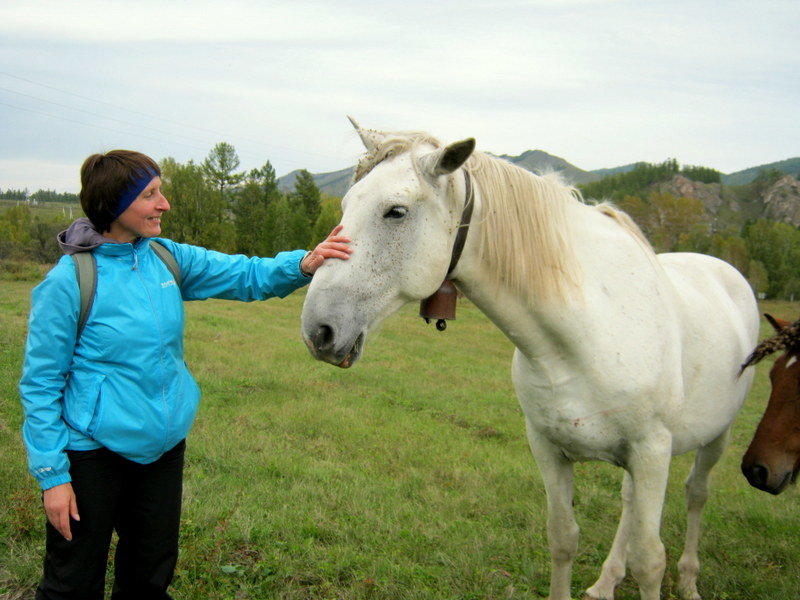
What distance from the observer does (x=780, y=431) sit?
2.78 metres

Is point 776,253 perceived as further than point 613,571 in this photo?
Yes

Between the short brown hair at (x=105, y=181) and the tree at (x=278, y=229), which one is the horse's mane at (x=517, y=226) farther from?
the tree at (x=278, y=229)

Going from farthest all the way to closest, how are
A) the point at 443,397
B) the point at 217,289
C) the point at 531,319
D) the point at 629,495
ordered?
the point at 443,397 < the point at 629,495 < the point at 217,289 < the point at 531,319

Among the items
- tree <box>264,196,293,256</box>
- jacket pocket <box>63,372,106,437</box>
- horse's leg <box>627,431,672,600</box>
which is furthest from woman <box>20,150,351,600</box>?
tree <box>264,196,293,256</box>

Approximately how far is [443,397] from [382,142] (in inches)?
262

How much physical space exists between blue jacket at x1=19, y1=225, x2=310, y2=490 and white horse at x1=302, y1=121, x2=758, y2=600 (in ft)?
2.08

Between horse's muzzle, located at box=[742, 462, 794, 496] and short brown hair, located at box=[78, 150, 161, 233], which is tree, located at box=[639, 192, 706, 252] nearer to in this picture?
horse's muzzle, located at box=[742, 462, 794, 496]

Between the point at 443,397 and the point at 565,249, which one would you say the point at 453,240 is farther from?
the point at 443,397

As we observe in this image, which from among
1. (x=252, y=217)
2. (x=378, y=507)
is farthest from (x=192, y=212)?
(x=378, y=507)

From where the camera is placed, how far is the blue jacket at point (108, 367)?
1984 millimetres

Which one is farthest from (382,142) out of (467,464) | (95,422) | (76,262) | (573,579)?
(467,464)

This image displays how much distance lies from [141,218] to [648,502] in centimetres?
242

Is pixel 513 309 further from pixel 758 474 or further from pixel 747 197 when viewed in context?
pixel 747 197

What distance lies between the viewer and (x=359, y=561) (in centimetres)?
339
